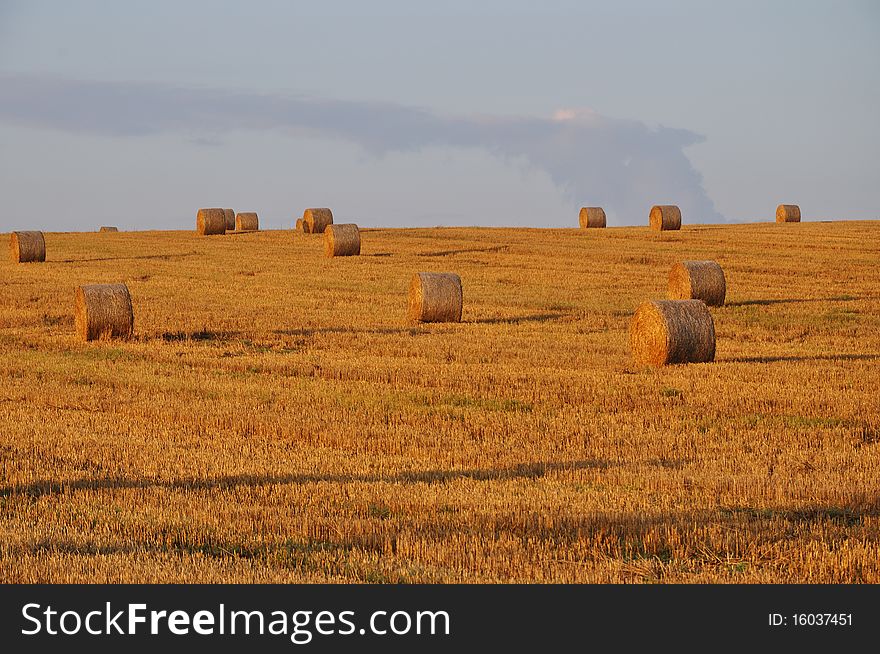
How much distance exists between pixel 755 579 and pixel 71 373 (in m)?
12.3

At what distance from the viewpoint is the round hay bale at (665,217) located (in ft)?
161

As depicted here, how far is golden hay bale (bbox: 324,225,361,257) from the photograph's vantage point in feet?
129

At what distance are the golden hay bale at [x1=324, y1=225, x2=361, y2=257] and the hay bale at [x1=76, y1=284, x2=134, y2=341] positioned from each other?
18.1m

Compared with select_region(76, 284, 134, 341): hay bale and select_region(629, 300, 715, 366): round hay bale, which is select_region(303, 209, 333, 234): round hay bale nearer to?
select_region(76, 284, 134, 341): hay bale

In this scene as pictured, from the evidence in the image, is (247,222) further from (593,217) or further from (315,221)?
(593,217)

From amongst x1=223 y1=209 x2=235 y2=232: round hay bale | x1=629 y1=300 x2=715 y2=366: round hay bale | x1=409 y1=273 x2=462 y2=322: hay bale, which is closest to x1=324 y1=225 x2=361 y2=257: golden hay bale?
x1=223 y1=209 x2=235 y2=232: round hay bale

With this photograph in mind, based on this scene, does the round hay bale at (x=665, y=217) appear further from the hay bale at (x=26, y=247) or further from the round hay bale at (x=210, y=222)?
the hay bale at (x=26, y=247)

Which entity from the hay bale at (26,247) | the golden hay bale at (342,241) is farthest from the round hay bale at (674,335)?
the hay bale at (26,247)

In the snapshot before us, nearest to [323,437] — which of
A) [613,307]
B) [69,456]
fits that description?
[69,456]

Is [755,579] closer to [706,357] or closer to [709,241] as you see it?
[706,357]

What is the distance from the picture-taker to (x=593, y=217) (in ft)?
176

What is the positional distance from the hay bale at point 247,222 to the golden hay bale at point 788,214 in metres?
24.1

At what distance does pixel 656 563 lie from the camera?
7680mm

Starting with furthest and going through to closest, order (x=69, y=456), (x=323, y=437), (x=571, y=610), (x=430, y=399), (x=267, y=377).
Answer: (x=267, y=377) → (x=430, y=399) → (x=323, y=437) → (x=69, y=456) → (x=571, y=610)
